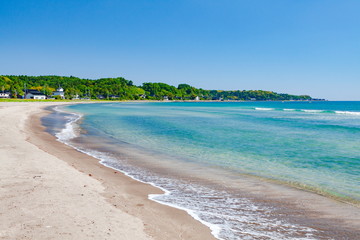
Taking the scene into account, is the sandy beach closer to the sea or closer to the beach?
the beach

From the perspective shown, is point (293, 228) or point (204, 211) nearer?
point (293, 228)

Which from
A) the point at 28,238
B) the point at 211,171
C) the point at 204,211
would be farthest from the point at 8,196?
the point at 211,171

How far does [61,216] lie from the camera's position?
18.2 feet

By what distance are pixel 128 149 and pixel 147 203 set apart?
32.8ft

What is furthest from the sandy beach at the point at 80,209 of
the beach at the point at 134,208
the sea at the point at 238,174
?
the sea at the point at 238,174

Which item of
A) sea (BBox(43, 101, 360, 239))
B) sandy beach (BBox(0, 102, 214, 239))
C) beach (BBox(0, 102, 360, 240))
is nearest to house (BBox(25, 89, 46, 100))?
sea (BBox(43, 101, 360, 239))

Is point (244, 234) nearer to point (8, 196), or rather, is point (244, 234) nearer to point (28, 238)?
point (28, 238)

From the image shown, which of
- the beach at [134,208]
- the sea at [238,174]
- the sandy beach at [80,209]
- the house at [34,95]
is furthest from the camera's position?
the house at [34,95]

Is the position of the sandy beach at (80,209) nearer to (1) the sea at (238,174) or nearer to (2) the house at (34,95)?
(1) the sea at (238,174)

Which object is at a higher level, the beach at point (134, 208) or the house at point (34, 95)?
the house at point (34, 95)

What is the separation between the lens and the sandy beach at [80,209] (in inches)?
196

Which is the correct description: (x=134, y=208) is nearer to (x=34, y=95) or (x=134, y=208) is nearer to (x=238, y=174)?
(x=238, y=174)

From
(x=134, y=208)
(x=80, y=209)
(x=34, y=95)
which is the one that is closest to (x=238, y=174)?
(x=134, y=208)

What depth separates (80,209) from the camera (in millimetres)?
6008
